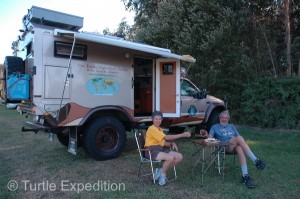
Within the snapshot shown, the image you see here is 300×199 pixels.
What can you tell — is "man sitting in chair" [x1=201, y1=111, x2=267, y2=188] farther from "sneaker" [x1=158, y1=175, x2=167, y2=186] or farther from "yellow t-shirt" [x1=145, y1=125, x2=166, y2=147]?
"sneaker" [x1=158, y1=175, x2=167, y2=186]

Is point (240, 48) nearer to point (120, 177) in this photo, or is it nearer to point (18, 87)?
point (120, 177)

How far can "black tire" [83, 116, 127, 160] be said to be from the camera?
6223mm

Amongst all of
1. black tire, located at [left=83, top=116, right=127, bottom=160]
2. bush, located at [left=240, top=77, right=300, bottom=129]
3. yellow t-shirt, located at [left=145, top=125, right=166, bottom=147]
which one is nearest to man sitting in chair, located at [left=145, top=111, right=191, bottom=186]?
yellow t-shirt, located at [left=145, top=125, right=166, bottom=147]

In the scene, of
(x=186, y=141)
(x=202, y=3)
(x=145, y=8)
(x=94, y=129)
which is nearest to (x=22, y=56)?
(x=94, y=129)

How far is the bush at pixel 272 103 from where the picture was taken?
419 inches

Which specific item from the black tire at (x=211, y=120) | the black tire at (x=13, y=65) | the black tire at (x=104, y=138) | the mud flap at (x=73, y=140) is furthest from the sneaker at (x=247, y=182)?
the black tire at (x=13, y=65)

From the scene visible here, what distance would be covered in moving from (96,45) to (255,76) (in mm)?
8045

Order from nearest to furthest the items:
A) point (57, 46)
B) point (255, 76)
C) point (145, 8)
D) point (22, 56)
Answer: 1. point (57, 46)
2. point (22, 56)
3. point (255, 76)
4. point (145, 8)

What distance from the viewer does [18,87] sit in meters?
5.78

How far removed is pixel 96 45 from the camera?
6.41m

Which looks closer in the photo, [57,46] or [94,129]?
[57,46]

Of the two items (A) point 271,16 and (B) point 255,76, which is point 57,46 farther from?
(A) point 271,16

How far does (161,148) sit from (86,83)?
6.95 feet

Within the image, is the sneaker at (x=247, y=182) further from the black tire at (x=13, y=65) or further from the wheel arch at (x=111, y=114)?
the black tire at (x=13, y=65)
